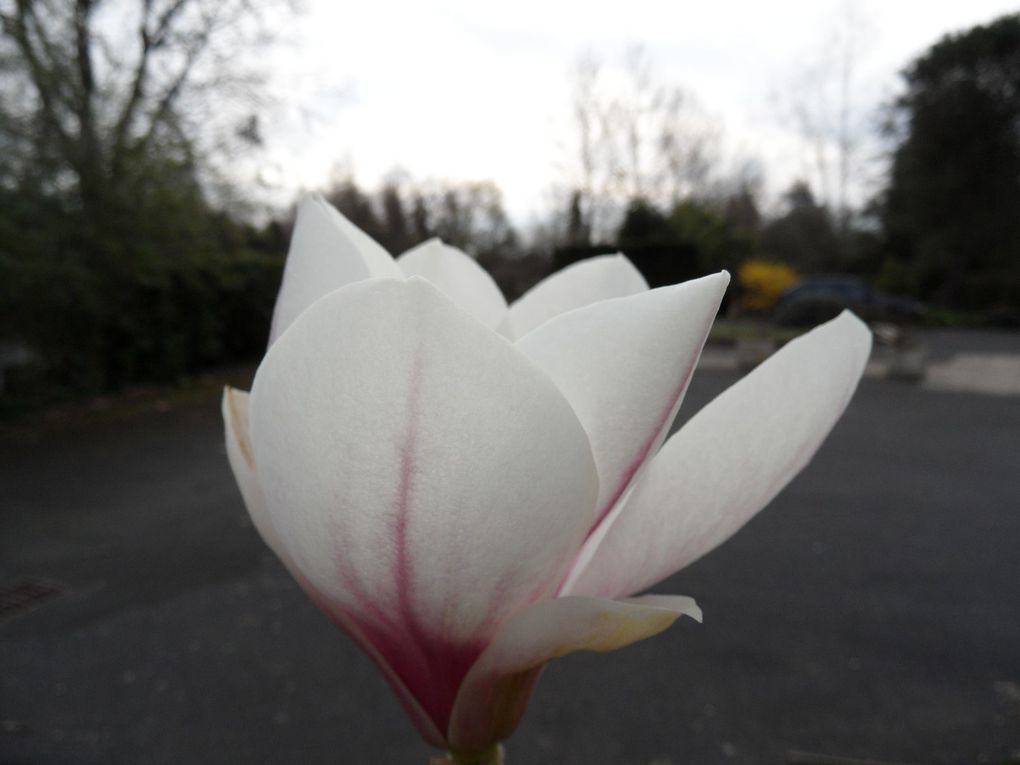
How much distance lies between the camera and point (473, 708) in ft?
1.05

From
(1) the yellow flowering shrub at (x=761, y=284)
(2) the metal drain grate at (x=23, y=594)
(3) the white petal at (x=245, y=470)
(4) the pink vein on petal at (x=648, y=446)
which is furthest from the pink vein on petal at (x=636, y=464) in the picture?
(1) the yellow flowering shrub at (x=761, y=284)

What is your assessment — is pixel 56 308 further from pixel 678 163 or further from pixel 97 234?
pixel 678 163

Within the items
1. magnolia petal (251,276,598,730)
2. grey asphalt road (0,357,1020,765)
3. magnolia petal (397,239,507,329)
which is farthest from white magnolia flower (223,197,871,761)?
grey asphalt road (0,357,1020,765)

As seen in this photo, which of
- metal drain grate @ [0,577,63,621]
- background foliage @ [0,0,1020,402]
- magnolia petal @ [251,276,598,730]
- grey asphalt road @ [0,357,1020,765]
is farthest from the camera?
background foliage @ [0,0,1020,402]

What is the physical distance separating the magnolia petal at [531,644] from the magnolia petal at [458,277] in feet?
0.66

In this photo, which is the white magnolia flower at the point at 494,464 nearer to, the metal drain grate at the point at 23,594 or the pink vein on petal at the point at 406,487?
the pink vein on petal at the point at 406,487

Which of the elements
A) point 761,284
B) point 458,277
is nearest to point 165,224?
point 458,277

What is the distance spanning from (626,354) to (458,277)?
205 mm

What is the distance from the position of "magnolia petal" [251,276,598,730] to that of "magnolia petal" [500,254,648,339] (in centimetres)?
18

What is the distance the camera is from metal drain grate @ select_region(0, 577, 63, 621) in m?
3.19

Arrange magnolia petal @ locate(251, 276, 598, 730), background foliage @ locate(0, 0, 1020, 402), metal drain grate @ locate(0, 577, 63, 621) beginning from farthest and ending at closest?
1. background foliage @ locate(0, 0, 1020, 402)
2. metal drain grate @ locate(0, 577, 63, 621)
3. magnolia petal @ locate(251, 276, 598, 730)

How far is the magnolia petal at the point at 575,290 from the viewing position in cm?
43

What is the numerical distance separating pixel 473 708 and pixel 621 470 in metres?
0.12

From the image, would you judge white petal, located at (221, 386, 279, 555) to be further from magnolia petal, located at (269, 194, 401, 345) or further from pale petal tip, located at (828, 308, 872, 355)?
pale petal tip, located at (828, 308, 872, 355)
